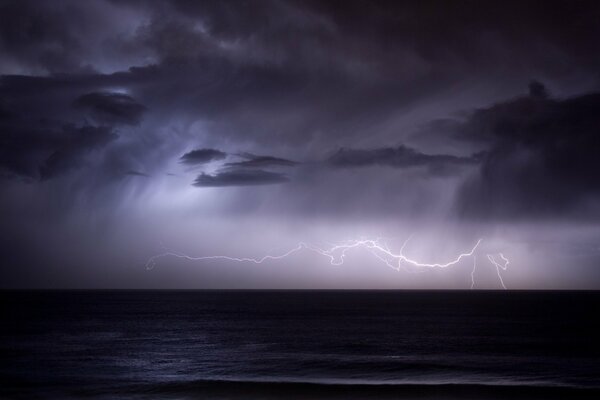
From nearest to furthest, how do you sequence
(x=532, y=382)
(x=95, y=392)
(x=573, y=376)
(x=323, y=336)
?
(x=95, y=392) → (x=532, y=382) → (x=573, y=376) → (x=323, y=336)

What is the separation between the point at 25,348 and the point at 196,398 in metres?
30.9

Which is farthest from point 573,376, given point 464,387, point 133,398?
point 133,398

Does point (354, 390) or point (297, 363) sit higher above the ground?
point (354, 390)

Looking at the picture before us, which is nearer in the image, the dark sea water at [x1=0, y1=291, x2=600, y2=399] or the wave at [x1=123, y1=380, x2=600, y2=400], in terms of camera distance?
the wave at [x1=123, y1=380, x2=600, y2=400]

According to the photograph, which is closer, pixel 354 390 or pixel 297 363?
pixel 354 390

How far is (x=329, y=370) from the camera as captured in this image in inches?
1618

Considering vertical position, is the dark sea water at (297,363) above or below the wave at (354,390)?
below

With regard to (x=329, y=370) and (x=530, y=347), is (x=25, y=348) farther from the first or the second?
(x=530, y=347)

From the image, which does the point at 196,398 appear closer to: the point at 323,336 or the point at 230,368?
the point at 230,368

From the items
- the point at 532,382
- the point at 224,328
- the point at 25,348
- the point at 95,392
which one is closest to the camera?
the point at 95,392

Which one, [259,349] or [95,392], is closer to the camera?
[95,392]

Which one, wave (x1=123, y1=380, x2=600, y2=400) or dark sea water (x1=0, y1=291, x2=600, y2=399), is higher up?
wave (x1=123, y1=380, x2=600, y2=400)

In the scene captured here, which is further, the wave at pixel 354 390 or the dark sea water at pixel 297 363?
the dark sea water at pixel 297 363

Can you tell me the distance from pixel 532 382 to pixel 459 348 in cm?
1837
